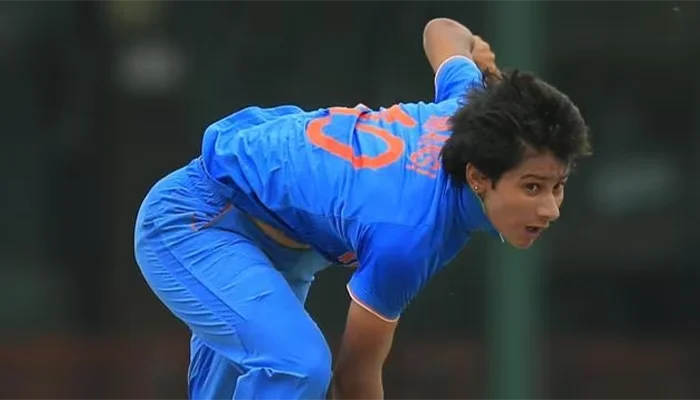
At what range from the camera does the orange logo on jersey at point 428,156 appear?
11.0 feet

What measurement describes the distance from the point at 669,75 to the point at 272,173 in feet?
10.1

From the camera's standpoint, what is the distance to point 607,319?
20.4 ft

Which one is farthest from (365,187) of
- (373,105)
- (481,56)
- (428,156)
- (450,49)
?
(373,105)

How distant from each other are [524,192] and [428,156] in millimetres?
240

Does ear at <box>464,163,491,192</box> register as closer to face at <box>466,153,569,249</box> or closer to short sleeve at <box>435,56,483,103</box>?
face at <box>466,153,569,249</box>

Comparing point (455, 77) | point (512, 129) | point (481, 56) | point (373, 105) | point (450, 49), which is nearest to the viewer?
point (512, 129)

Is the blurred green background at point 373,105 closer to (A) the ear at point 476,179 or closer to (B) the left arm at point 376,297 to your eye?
(B) the left arm at point 376,297

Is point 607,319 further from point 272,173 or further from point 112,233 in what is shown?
point 272,173

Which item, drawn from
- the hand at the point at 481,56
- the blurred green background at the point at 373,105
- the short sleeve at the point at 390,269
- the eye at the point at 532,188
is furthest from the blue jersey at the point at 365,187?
the blurred green background at the point at 373,105

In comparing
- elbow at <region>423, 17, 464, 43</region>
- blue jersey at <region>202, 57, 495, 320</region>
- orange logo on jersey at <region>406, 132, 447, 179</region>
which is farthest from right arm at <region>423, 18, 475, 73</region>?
orange logo on jersey at <region>406, 132, 447, 179</region>

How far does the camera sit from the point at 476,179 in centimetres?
326

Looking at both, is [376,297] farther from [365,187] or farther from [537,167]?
[537,167]

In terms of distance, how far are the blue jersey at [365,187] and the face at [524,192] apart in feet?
0.13

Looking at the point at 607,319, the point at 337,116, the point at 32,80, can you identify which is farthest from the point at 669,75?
the point at 337,116
